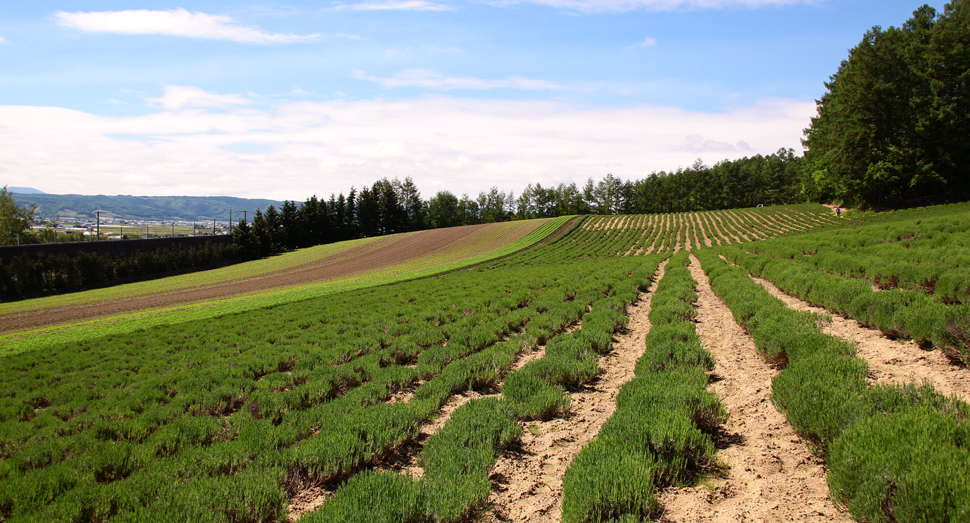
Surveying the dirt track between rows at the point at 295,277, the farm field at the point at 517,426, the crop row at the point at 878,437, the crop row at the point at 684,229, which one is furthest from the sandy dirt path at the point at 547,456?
the crop row at the point at 684,229

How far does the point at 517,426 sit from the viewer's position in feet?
20.8

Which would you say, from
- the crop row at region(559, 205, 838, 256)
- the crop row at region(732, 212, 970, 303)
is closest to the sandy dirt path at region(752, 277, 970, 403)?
the crop row at region(732, 212, 970, 303)

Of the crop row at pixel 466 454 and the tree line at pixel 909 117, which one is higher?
the tree line at pixel 909 117

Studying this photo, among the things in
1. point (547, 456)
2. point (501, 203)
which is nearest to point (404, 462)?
point (547, 456)

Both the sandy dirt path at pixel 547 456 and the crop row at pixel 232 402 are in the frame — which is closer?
the sandy dirt path at pixel 547 456

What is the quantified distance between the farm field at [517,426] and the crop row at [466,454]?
0.03 meters

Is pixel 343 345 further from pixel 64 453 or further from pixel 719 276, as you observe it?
pixel 719 276

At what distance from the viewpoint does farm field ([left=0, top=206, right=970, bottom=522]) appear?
4125 mm

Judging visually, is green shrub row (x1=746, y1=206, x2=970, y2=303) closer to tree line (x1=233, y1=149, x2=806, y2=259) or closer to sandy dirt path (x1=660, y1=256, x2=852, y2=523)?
sandy dirt path (x1=660, y1=256, x2=852, y2=523)

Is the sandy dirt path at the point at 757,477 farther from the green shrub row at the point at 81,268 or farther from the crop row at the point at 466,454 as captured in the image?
the green shrub row at the point at 81,268

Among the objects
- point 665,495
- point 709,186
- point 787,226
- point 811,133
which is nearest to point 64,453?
point 665,495

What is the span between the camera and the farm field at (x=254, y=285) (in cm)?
2367

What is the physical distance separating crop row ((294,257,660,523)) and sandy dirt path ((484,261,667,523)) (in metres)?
0.22

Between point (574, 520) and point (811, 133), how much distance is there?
3430 inches
